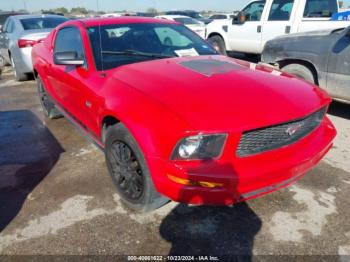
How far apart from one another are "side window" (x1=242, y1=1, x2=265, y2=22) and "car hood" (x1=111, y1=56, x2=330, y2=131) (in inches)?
209

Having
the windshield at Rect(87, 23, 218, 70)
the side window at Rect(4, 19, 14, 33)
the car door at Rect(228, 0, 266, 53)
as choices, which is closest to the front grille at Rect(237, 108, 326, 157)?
the windshield at Rect(87, 23, 218, 70)

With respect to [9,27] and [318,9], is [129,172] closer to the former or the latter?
[318,9]

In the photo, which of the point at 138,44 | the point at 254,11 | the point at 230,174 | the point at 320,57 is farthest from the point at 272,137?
the point at 254,11

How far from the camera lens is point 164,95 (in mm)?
2355

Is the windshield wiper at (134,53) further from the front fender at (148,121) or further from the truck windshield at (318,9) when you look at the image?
the truck windshield at (318,9)

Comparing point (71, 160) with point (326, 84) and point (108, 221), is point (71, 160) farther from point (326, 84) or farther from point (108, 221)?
point (326, 84)

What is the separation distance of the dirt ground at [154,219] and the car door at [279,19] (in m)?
4.16

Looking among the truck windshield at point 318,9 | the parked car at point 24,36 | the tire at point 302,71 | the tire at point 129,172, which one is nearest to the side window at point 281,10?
the truck windshield at point 318,9

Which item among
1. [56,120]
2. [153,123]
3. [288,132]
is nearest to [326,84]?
[288,132]

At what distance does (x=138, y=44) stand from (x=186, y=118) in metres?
1.59

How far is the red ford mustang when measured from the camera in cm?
208

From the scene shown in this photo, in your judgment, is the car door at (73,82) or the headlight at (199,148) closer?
the headlight at (199,148)

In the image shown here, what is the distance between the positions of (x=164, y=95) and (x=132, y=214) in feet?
3.63

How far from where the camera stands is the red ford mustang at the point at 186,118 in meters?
2.08
